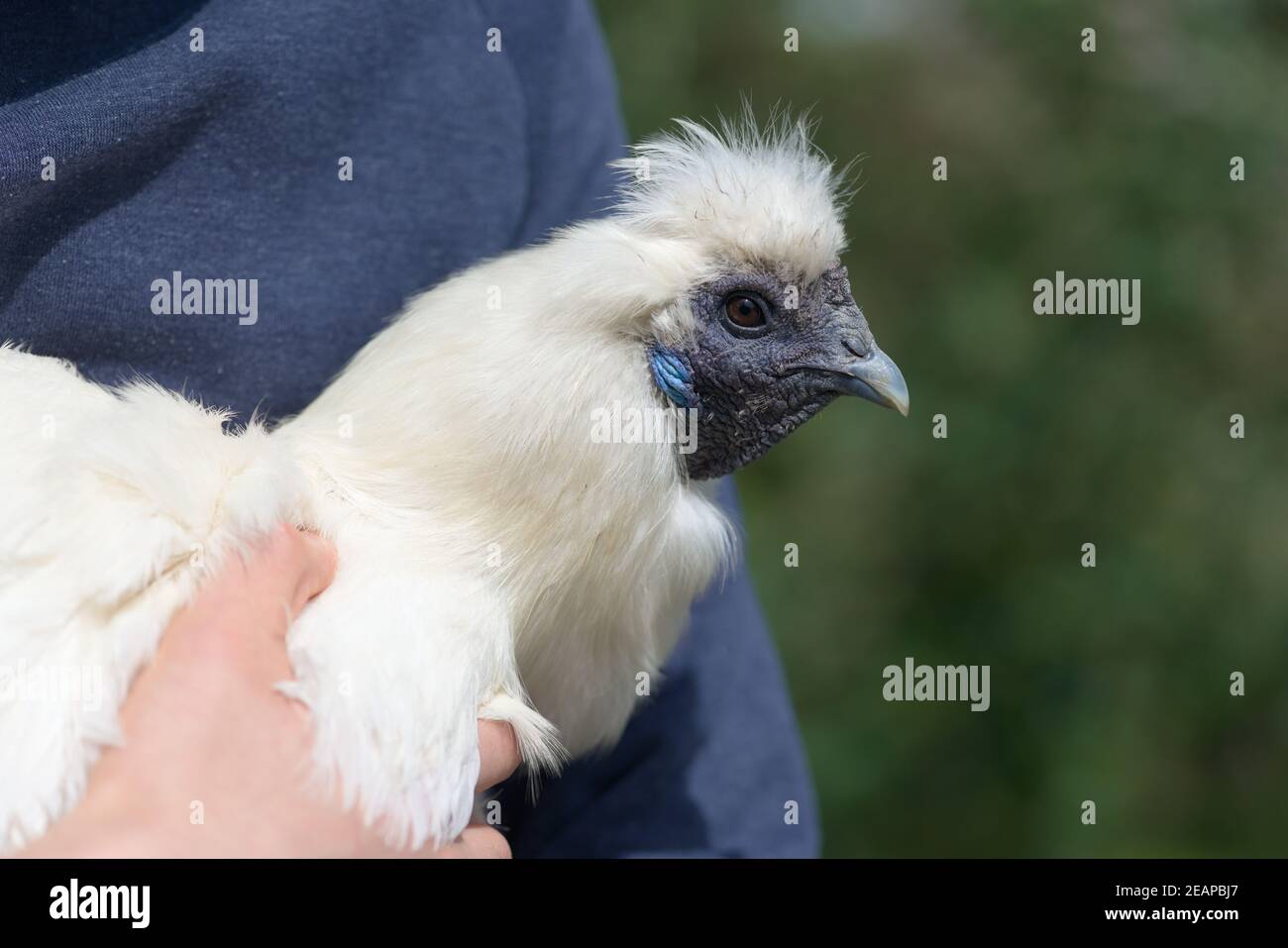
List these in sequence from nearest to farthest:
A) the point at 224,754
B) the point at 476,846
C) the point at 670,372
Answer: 1. the point at 224,754
2. the point at 476,846
3. the point at 670,372

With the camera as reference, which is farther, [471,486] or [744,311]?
[744,311]

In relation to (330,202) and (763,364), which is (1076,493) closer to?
(763,364)

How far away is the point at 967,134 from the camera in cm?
383

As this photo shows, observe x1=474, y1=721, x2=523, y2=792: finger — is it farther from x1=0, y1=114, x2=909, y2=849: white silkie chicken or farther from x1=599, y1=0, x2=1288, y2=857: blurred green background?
x1=599, y1=0, x2=1288, y2=857: blurred green background

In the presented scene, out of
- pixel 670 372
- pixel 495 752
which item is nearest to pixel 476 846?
pixel 495 752

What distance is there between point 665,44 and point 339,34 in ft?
7.85

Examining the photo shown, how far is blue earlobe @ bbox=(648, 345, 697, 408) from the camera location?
1.48m

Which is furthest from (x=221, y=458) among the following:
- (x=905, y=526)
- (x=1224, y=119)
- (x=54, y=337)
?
(x=1224, y=119)

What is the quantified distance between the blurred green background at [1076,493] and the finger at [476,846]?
2.22 metres

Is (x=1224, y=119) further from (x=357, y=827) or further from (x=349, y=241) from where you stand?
(x=357, y=827)

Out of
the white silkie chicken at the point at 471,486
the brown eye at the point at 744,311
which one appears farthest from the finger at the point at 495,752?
the brown eye at the point at 744,311

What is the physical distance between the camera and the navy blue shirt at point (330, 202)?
1383mm

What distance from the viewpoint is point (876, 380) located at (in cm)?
158

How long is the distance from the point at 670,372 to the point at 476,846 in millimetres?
624
